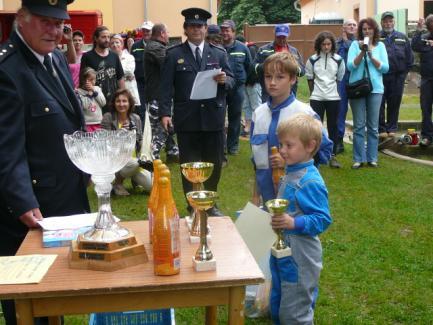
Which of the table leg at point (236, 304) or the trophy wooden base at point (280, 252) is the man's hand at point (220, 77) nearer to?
the trophy wooden base at point (280, 252)

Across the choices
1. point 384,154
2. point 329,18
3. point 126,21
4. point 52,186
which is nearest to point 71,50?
point 384,154

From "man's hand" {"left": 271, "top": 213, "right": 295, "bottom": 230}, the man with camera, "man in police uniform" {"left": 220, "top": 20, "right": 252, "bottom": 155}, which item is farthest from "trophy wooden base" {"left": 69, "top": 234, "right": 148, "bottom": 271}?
the man with camera

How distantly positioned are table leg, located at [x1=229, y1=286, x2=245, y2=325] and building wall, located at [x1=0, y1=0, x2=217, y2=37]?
17971 millimetres

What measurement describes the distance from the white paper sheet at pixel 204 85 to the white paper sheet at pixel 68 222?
9.49 ft

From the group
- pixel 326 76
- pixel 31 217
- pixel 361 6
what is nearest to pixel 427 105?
pixel 326 76

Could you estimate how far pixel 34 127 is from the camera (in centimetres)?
278

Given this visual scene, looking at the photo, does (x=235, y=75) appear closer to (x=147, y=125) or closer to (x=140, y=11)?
(x=147, y=125)

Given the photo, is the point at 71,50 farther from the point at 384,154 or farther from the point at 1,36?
the point at 384,154

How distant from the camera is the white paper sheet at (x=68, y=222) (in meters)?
2.66

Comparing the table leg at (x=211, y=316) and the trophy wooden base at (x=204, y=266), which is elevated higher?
the trophy wooden base at (x=204, y=266)

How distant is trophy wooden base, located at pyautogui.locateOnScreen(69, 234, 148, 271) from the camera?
2.27 meters

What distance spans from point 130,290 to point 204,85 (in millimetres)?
3622

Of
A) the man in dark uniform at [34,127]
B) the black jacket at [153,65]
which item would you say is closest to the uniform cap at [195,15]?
the black jacket at [153,65]

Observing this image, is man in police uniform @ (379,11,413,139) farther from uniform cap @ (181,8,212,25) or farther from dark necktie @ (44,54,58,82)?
dark necktie @ (44,54,58,82)
